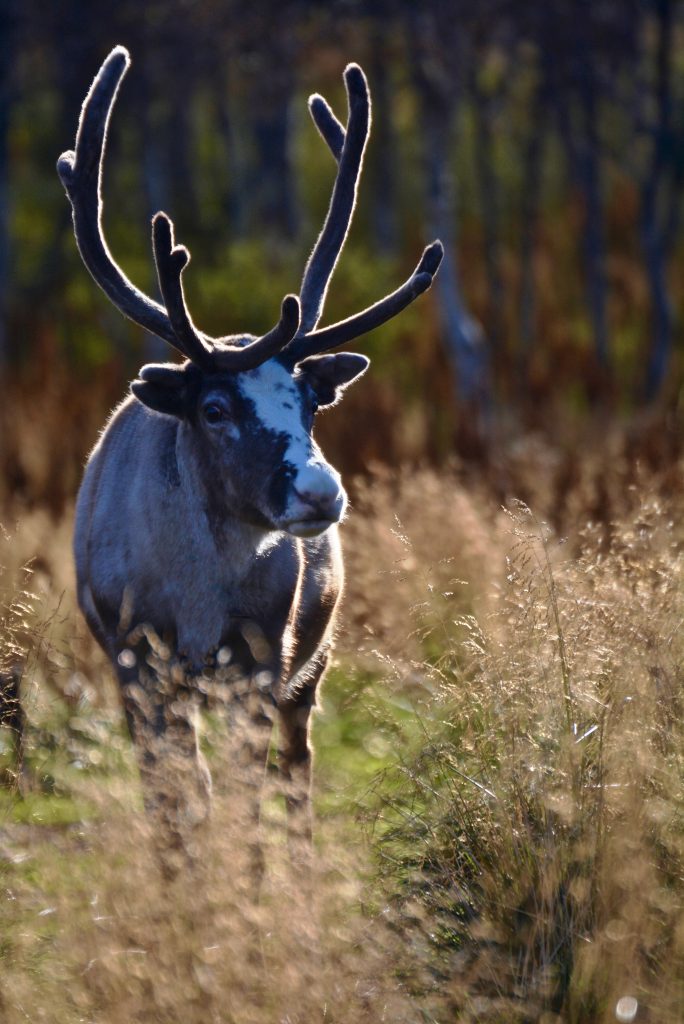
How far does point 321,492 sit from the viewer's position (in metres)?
3.80

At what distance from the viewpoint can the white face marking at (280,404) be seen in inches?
156

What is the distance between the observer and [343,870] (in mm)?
2986

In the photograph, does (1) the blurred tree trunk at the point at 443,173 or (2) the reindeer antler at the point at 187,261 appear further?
(1) the blurred tree trunk at the point at 443,173

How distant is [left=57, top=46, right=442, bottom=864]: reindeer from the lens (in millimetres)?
3992

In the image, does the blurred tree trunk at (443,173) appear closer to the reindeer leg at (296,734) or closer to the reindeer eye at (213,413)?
the reindeer leg at (296,734)

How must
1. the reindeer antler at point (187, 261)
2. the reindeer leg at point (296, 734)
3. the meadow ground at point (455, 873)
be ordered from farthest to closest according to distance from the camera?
the reindeer leg at point (296, 734), the reindeer antler at point (187, 261), the meadow ground at point (455, 873)

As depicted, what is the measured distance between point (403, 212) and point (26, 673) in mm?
25324

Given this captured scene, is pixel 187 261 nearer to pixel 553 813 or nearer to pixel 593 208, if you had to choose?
pixel 553 813

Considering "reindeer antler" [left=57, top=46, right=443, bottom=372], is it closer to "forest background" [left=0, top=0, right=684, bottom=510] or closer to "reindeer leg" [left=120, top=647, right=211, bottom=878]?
"reindeer leg" [left=120, top=647, right=211, bottom=878]

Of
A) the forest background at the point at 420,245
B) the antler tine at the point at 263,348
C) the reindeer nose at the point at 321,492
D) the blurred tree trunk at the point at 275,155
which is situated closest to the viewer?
the reindeer nose at the point at 321,492

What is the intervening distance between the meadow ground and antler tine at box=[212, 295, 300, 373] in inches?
36.2

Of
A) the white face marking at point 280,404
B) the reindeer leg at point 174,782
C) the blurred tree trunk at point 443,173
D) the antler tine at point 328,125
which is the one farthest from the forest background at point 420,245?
the reindeer leg at point 174,782

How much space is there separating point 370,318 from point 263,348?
24.8 inches

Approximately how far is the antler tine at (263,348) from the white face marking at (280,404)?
50 mm
